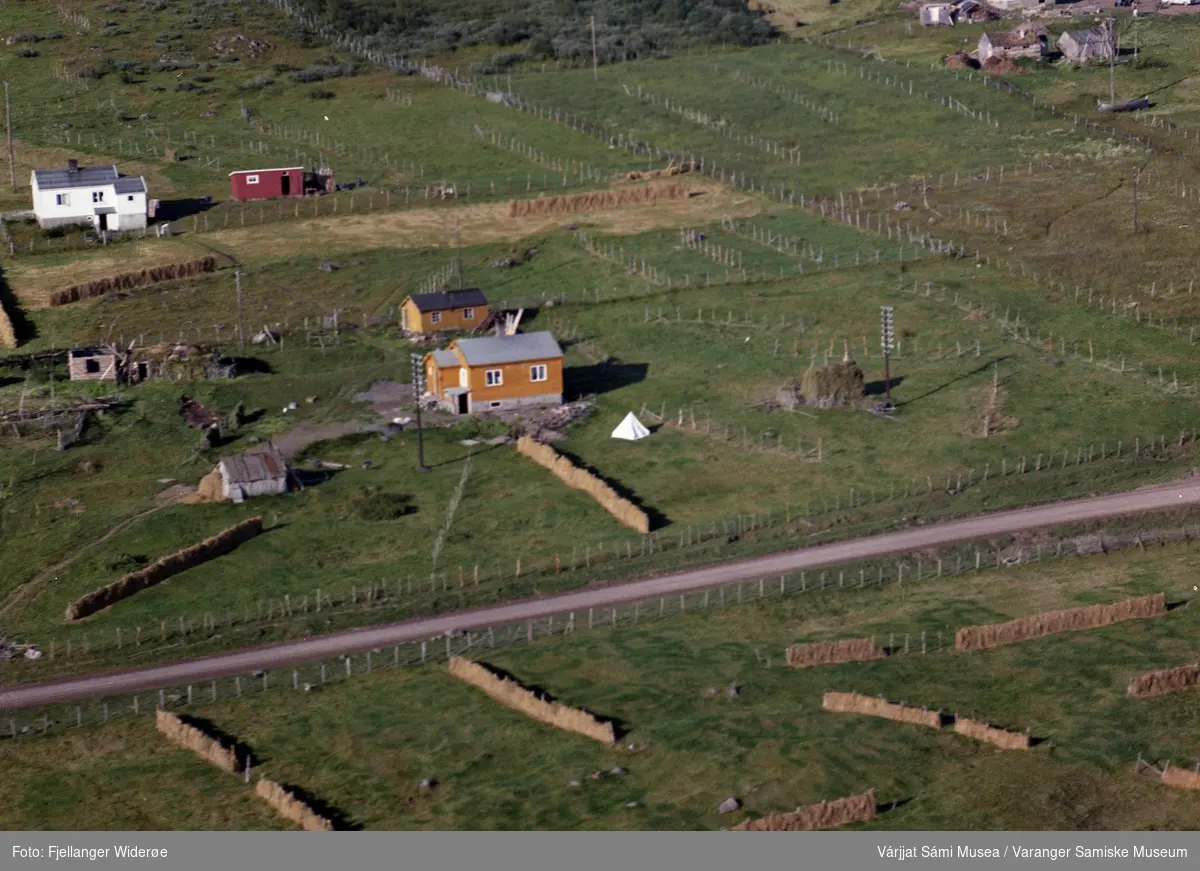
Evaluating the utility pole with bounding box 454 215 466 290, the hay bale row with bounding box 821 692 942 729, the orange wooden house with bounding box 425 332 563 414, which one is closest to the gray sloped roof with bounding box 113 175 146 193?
the utility pole with bounding box 454 215 466 290

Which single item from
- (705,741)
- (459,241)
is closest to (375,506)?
(705,741)

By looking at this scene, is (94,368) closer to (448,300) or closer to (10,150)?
(448,300)

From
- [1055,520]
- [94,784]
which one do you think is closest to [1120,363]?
[1055,520]

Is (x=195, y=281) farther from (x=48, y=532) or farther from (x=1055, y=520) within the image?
(x=1055, y=520)

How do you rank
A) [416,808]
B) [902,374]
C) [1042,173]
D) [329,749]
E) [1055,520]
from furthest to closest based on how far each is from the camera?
[1042,173]
[902,374]
[1055,520]
[329,749]
[416,808]

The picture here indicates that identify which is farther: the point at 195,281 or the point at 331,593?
the point at 195,281

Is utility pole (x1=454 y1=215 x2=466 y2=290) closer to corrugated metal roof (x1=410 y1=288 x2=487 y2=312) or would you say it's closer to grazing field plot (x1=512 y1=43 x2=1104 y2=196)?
corrugated metal roof (x1=410 y1=288 x2=487 y2=312)

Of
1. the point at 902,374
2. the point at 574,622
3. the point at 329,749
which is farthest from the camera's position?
the point at 902,374
